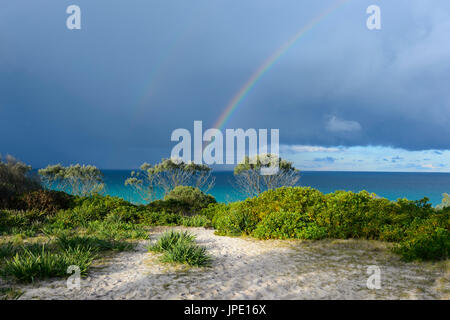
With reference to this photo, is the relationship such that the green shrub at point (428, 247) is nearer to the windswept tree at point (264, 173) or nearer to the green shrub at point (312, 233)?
the green shrub at point (312, 233)

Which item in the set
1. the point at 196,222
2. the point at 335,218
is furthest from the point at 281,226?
the point at 196,222

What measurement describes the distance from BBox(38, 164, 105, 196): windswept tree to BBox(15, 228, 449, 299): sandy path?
884 inches

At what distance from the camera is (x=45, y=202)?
12.6 m

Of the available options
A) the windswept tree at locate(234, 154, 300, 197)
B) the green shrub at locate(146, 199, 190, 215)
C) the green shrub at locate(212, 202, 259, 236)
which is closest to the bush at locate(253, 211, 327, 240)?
the green shrub at locate(212, 202, 259, 236)

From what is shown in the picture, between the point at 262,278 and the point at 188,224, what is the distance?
7927 mm

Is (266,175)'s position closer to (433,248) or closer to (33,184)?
(33,184)

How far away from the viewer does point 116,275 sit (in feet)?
17.8

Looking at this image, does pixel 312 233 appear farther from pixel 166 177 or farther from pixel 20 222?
pixel 166 177

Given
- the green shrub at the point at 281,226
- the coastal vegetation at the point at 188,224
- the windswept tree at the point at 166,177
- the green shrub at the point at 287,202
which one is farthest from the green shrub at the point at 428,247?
the windswept tree at the point at 166,177

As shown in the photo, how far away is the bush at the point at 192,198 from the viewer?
699 inches

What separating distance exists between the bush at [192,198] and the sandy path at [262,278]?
1000 centimetres
